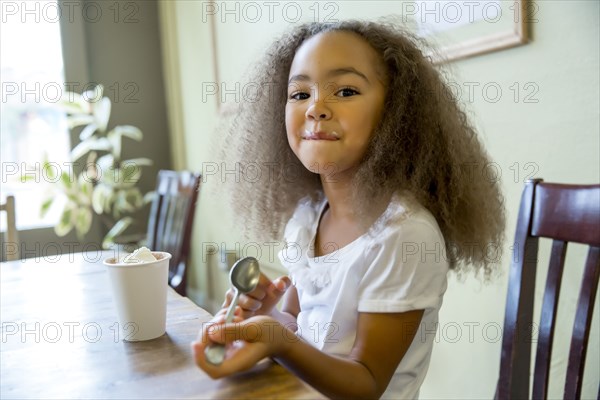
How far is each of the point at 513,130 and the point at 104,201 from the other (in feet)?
6.21

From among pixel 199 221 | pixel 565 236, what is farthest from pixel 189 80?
pixel 565 236

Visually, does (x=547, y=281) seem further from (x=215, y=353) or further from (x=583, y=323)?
(x=215, y=353)

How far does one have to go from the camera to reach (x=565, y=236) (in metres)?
0.73

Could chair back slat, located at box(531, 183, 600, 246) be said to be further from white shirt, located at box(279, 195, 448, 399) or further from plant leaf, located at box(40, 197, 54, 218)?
plant leaf, located at box(40, 197, 54, 218)

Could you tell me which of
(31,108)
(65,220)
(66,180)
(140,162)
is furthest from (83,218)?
(31,108)

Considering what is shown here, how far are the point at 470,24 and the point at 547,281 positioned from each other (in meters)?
0.61

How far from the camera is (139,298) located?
687 millimetres

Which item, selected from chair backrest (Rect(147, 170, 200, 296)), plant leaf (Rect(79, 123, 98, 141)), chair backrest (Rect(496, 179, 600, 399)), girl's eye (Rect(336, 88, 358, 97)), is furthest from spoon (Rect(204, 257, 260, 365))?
plant leaf (Rect(79, 123, 98, 141))

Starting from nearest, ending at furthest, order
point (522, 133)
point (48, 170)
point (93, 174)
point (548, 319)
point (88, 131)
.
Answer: point (548, 319) < point (522, 133) < point (48, 170) < point (88, 131) < point (93, 174)

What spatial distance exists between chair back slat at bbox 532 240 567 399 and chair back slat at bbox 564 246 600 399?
34 mm

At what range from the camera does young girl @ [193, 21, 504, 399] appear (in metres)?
0.69

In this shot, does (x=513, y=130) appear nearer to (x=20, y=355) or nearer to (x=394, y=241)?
(x=394, y=241)

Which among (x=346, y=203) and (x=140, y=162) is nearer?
(x=346, y=203)

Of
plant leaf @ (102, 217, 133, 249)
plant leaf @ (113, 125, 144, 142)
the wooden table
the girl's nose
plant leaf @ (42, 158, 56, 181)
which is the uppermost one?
plant leaf @ (113, 125, 144, 142)
